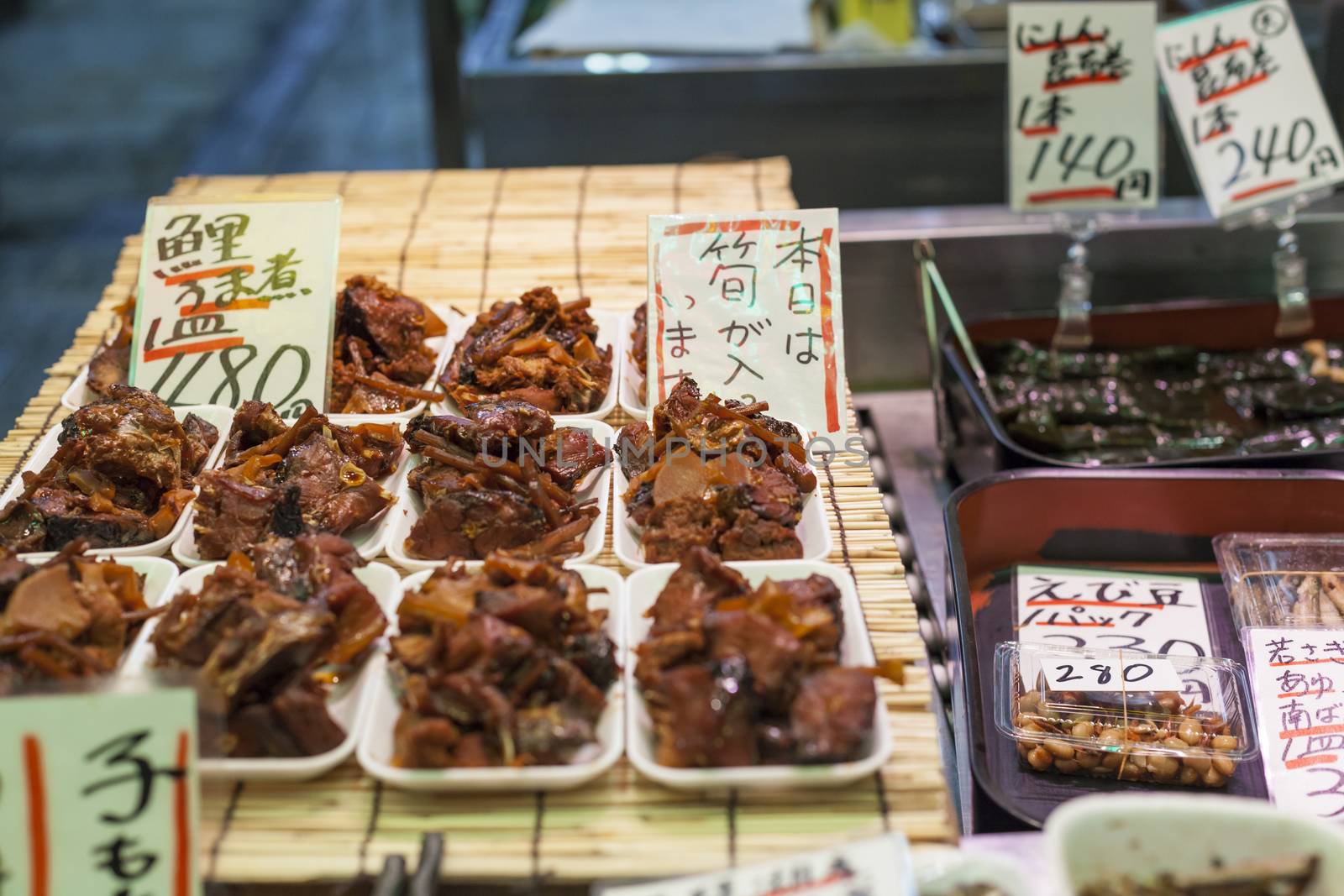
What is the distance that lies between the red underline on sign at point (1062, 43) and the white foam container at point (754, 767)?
182 cm

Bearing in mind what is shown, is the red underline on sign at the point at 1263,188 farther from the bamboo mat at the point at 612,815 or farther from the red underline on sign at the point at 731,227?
the bamboo mat at the point at 612,815

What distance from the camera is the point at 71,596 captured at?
1.76 m

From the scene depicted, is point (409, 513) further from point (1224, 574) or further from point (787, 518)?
point (1224, 574)

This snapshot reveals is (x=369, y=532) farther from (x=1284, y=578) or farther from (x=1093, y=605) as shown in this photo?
(x=1284, y=578)

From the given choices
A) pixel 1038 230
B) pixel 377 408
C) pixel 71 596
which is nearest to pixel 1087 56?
pixel 1038 230

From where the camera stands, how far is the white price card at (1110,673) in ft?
7.04

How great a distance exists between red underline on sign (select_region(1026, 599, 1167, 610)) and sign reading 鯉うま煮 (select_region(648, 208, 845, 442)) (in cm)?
59

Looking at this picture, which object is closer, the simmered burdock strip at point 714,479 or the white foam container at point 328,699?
the white foam container at point 328,699

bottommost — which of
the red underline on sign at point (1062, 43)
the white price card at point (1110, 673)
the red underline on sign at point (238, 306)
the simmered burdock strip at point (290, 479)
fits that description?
the white price card at point (1110, 673)

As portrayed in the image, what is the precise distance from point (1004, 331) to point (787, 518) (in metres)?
1.43

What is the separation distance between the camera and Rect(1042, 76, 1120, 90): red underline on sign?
3.03m

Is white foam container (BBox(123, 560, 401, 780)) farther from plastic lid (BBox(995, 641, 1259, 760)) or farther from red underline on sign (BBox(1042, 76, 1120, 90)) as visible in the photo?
→ red underline on sign (BBox(1042, 76, 1120, 90))

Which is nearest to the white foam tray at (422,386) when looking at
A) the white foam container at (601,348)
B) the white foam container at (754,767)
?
the white foam container at (601,348)

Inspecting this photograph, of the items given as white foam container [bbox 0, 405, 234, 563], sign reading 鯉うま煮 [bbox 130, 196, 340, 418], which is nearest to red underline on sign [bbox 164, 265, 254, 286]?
sign reading 鯉うま煮 [bbox 130, 196, 340, 418]
